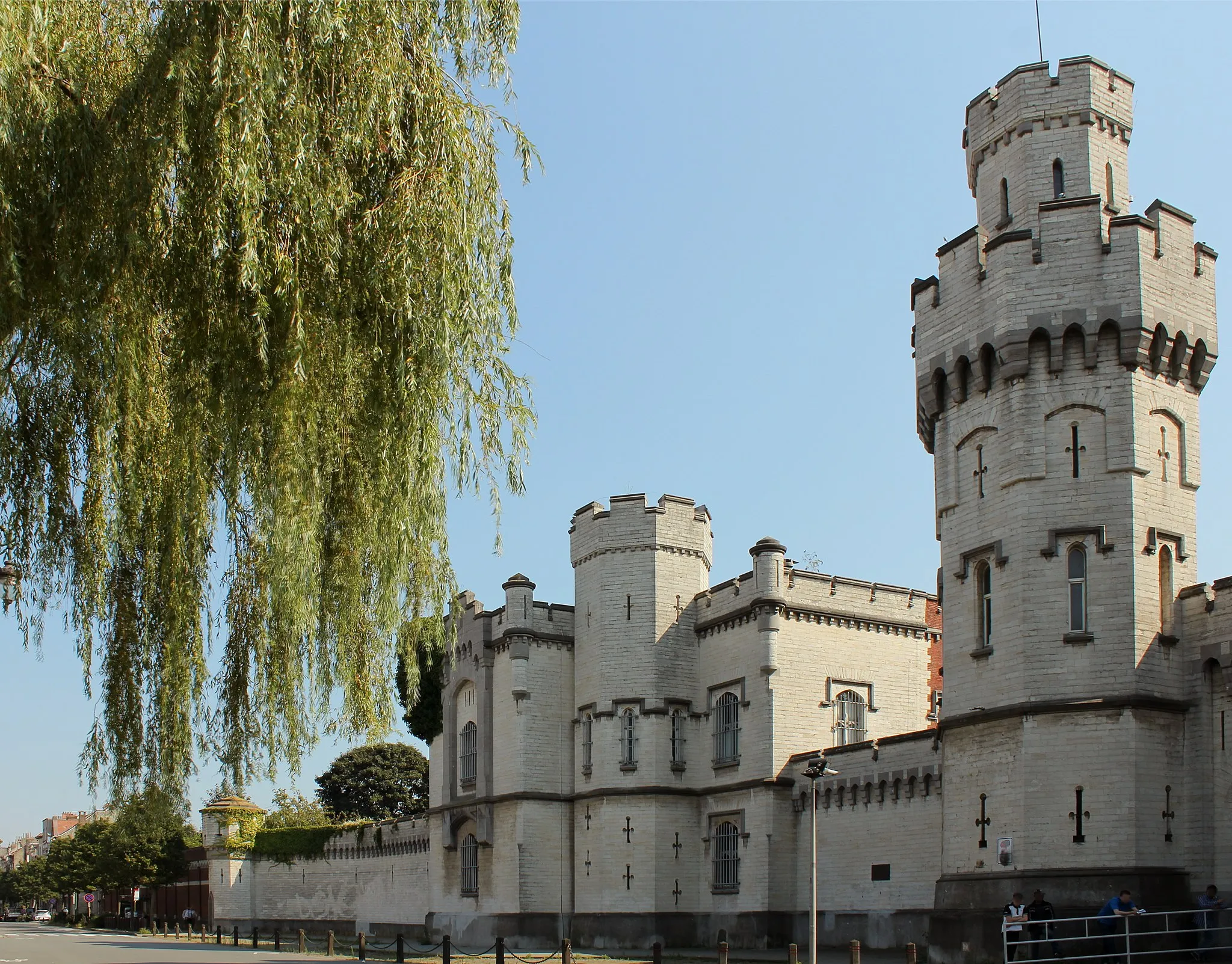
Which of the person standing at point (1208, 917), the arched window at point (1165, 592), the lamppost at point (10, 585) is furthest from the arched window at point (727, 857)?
the lamppost at point (10, 585)

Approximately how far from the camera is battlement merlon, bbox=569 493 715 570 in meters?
37.3

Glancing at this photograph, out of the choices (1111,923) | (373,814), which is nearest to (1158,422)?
(1111,923)

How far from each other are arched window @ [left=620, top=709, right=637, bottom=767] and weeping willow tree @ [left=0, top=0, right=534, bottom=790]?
2365cm

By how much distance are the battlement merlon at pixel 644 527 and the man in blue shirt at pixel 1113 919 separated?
1873 cm

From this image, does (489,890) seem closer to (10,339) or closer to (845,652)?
(845,652)

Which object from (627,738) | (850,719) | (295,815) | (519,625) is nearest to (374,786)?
(295,815)

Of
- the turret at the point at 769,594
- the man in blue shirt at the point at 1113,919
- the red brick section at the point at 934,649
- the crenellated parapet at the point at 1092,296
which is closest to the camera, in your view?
the man in blue shirt at the point at 1113,919

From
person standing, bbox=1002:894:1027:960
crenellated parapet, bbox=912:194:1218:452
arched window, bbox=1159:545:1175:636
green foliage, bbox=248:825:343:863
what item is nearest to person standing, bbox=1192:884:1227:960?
person standing, bbox=1002:894:1027:960

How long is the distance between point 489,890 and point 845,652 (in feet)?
42.2

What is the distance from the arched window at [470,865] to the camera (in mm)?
40188

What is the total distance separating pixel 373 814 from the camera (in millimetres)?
82625

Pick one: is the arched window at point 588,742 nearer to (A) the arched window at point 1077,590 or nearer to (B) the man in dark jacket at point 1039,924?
(A) the arched window at point 1077,590

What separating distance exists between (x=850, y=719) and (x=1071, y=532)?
46.4 ft

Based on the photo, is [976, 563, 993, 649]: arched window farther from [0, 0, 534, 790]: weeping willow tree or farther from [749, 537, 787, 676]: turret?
[0, 0, 534, 790]: weeping willow tree
